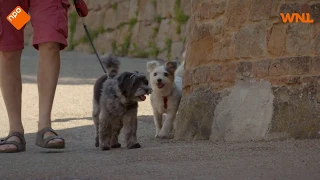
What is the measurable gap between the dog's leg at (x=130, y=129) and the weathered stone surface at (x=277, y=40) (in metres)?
1.37

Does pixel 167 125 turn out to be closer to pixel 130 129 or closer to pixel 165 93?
pixel 165 93

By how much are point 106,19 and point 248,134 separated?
57.0 feet

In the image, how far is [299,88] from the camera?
7035 millimetres

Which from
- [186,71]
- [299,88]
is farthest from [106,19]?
[299,88]

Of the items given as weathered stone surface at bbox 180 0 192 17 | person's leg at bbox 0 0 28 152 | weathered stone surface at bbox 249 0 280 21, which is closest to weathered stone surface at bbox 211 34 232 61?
weathered stone surface at bbox 249 0 280 21

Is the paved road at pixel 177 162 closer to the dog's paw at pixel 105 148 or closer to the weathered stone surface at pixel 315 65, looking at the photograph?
the dog's paw at pixel 105 148

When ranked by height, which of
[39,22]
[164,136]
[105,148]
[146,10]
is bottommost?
[164,136]

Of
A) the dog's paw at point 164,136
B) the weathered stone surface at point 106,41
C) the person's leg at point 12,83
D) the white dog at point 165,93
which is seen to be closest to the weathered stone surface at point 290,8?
the person's leg at point 12,83

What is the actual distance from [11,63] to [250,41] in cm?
207

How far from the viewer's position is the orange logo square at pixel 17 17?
685 centimetres

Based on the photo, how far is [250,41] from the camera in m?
7.39

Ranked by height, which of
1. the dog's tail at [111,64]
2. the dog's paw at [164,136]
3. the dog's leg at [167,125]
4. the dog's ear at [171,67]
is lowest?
the dog's paw at [164,136]

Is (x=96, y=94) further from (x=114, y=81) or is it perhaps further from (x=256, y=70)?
(x=256, y=70)

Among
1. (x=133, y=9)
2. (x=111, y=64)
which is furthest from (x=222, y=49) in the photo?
(x=133, y=9)
